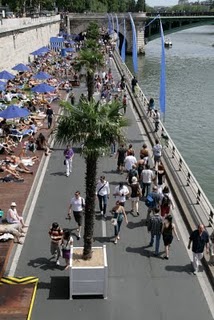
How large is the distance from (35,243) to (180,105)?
32.8 meters

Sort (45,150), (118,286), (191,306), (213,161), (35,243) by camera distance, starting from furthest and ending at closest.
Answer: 1. (213,161)
2. (45,150)
3. (35,243)
4. (118,286)
5. (191,306)

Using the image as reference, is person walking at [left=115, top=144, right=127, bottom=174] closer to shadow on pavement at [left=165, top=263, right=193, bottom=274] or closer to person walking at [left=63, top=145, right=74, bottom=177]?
person walking at [left=63, top=145, right=74, bottom=177]

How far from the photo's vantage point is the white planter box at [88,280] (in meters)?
11.0

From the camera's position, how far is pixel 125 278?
1188 centimetres

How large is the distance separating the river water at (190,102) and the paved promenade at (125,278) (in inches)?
351

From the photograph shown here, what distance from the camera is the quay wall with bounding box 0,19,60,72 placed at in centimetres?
3934

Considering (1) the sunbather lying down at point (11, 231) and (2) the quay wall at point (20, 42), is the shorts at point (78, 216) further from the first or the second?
(2) the quay wall at point (20, 42)

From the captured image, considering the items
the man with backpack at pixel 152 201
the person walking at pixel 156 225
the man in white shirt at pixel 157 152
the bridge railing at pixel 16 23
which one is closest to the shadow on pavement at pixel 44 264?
the person walking at pixel 156 225

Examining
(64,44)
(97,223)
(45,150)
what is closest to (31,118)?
(45,150)

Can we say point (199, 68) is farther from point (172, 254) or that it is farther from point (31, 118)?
point (172, 254)

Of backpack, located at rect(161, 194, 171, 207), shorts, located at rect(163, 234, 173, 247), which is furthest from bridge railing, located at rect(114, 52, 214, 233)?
shorts, located at rect(163, 234, 173, 247)

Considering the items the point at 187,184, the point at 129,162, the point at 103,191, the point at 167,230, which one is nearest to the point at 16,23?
the point at 129,162

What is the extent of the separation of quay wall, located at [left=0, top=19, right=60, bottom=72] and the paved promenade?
26.3 m

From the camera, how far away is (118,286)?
11.5 m
